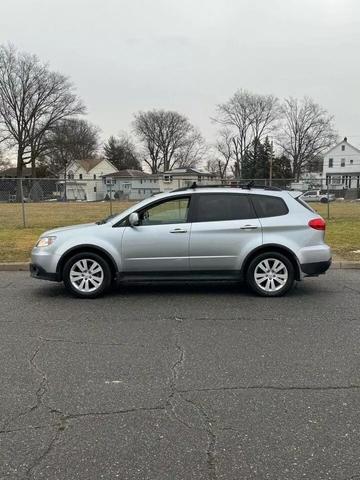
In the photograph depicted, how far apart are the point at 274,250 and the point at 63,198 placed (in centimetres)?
2755

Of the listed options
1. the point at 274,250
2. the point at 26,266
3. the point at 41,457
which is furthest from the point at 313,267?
the point at 26,266

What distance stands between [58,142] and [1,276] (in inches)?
2526

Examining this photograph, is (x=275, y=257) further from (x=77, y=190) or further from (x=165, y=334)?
(x=77, y=190)

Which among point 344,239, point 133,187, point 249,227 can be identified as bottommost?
point 344,239

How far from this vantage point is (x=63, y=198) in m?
32.6

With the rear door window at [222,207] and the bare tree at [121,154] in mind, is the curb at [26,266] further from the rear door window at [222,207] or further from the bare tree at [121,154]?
the bare tree at [121,154]

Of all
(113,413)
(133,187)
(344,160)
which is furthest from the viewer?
(344,160)

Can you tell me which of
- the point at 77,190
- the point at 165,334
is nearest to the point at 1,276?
the point at 165,334

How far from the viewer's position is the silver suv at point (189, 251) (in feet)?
22.6

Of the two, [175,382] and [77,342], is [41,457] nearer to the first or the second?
[175,382]

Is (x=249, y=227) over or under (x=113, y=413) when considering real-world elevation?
over

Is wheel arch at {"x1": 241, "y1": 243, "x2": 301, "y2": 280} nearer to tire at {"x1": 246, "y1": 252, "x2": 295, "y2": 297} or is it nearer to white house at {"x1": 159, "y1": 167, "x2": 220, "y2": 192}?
tire at {"x1": 246, "y1": 252, "x2": 295, "y2": 297}

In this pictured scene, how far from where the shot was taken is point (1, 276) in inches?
352

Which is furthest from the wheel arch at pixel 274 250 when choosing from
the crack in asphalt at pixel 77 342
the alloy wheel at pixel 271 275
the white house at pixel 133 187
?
the white house at pixel 133 187
